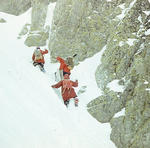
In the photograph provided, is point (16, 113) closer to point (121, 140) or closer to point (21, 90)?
point (21, 90)

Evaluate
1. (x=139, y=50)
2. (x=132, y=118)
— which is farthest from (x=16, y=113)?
(x=139, y=50)

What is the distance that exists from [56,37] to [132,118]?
735 centimetres

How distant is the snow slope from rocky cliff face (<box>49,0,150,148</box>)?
0.49 meters

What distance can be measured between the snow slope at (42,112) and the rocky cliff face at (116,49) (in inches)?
19.1

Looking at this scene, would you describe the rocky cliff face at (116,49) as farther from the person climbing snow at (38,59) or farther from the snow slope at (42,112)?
the person climbing snow at (38,59)

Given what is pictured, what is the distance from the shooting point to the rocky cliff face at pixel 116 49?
27.0ft

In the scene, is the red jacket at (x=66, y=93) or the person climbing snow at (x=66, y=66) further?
A: the person climbing snow at (x=66, y=66)

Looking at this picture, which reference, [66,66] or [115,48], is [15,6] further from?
[115,48]

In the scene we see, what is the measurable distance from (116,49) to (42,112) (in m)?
4.31

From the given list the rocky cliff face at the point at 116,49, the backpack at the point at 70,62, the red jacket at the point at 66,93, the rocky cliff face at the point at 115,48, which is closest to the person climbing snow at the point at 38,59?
the rocky cliff face at the point at 115,48

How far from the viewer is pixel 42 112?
8617 mm

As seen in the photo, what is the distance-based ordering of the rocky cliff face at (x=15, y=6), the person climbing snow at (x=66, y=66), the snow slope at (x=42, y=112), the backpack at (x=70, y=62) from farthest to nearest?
the rocky cliff face at (x=15, y=6), the backpack at (x=70, y=62), the person climbing snow at (x=66, y=66), the snow slope at (x=42, y=112)

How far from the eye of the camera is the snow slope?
23.5 feet

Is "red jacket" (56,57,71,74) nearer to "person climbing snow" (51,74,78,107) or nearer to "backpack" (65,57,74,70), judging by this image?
"backpack" (65,57,74,70)
